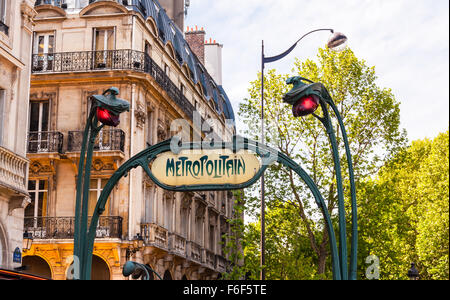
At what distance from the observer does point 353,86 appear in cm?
2912

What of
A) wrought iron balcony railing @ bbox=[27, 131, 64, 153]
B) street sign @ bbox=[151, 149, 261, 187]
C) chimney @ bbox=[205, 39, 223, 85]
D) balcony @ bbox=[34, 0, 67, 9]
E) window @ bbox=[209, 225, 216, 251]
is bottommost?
street sign @ bbox=[151, 149, 261, 187]

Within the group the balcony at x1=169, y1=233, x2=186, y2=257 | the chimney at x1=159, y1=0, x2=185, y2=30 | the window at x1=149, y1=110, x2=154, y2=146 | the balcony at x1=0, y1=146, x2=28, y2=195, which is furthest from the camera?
the chimney at x1=159, y1=0, x2=185, y2=30

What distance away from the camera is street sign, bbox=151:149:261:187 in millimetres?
9000

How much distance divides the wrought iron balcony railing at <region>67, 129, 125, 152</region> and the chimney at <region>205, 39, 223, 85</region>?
1852 cm

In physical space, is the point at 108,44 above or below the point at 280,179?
above

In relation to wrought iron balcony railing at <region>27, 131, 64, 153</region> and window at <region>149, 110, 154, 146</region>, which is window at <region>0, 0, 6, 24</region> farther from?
window at <region>149, 110, 154, 146</region>

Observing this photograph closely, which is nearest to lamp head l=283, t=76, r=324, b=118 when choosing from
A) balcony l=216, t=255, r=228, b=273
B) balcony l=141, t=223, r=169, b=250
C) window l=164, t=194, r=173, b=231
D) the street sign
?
the street sign

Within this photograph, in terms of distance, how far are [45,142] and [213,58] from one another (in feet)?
64.6

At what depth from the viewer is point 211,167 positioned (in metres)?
9.03

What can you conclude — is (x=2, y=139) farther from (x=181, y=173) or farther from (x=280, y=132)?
(x=280, y=132)

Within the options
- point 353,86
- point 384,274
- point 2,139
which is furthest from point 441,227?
point 2,139

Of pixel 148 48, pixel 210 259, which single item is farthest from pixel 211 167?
pixel 210 259

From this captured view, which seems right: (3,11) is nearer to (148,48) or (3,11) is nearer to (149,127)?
(148,48)
